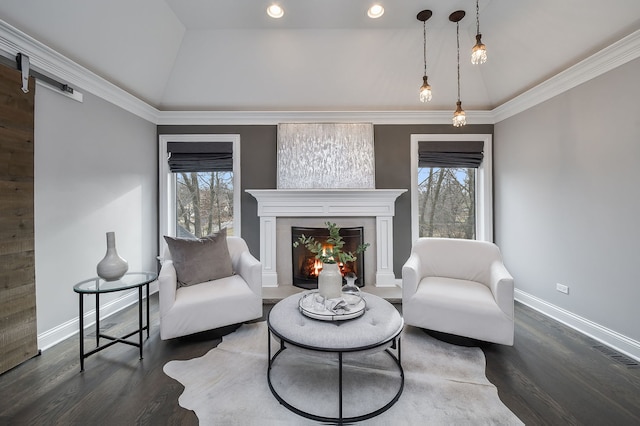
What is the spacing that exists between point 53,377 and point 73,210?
1410 mm

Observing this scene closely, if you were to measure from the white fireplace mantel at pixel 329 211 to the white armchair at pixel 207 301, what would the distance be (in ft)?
3.31

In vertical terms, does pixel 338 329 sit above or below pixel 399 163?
below

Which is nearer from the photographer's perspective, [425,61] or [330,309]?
[330,309]

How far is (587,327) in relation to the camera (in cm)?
252

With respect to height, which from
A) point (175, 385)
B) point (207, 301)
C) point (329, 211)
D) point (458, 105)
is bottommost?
point (175, 385)

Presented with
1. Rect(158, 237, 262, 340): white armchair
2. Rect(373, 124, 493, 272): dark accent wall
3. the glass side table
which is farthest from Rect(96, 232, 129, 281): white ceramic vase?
Rect(373, 124, 493, 272): dark accent wall

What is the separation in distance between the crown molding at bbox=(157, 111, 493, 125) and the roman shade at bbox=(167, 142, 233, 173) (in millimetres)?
313

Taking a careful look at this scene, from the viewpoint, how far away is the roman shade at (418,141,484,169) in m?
3.82

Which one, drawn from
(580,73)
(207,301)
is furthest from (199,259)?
(580,73)

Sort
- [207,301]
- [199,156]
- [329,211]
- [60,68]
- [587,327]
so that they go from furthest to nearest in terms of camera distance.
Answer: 1. [199,156]
2. [329,211]
3. [587,327]
4. [60,68]
5. [207,301]

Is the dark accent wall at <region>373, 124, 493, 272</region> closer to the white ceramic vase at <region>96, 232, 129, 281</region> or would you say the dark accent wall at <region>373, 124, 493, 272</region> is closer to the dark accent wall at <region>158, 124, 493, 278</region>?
the dark accent wall at <region>158, 124, 493, 278</region>

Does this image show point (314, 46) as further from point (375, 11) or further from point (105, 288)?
point (105, 288)

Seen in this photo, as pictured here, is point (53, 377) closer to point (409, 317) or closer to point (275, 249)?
point (275, 249)

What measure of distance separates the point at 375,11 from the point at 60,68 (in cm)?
296
